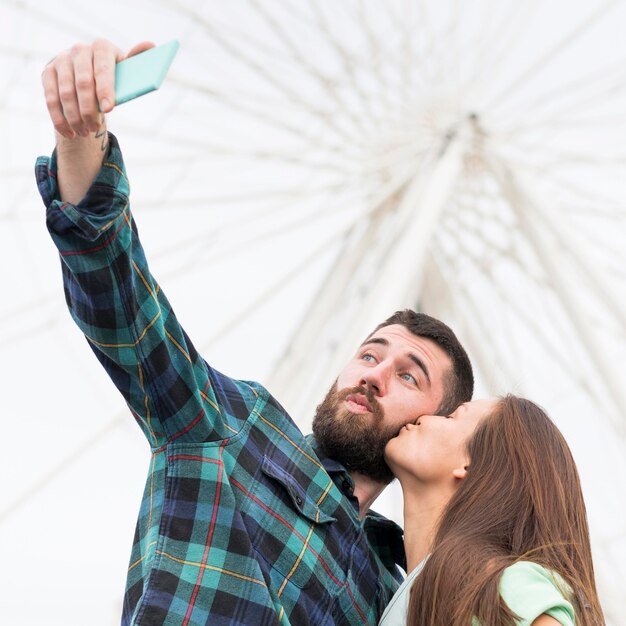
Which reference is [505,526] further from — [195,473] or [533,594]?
[195,473]

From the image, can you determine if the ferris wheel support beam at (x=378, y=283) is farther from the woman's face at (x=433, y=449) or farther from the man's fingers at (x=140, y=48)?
the man's fingers at (x=140, y=48)

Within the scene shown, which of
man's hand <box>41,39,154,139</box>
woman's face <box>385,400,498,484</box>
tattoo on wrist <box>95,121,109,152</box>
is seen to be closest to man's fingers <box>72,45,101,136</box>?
man's hand <box>41,39,154,139</box>

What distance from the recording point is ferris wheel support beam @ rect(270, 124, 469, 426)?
4.28 metres

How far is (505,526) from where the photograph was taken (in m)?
2.02

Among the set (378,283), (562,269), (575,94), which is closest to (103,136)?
(378,283)

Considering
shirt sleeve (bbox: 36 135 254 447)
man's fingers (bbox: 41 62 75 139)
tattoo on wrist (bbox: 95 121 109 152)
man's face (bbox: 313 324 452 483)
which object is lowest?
man's face (bbox: 313 324 452 483)

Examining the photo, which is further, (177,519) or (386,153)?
(386,153)

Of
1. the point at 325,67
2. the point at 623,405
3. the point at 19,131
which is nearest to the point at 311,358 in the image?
the point at 623,405

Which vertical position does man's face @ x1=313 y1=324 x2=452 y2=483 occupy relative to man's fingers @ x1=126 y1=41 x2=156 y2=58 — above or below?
below

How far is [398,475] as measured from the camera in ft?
7.61

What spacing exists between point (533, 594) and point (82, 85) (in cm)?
109

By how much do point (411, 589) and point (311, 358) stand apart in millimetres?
4342

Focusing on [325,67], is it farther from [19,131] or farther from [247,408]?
[247,408]

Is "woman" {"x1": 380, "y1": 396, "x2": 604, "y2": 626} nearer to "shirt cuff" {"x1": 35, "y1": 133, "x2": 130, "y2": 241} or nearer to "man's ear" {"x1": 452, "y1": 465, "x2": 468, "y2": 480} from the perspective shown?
"man's ear" {"x1": 452, "y1": 465, "x2": 468, "y2": 480}
